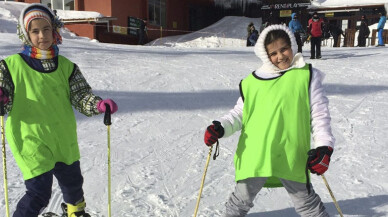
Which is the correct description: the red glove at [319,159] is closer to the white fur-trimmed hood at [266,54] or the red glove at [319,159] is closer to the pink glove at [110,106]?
the white fur-trimmed hood at [266,54]

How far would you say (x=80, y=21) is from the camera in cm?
1717

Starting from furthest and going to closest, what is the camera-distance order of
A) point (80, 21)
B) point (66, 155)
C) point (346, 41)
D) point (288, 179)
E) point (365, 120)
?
A: 1. point (346, 41)
2. point (80, 21)
3. point (365, 120)
4. point (66, 155)
5. point (288, 179)

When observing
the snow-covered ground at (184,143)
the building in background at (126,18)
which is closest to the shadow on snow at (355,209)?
the snow-covered ground at (184,143)

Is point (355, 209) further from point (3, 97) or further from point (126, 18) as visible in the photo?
point (126, 18)

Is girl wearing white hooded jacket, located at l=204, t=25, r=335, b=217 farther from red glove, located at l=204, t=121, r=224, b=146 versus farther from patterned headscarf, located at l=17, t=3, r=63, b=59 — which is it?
patterned headscarf, located at l=17, t=3, r=63, b=59

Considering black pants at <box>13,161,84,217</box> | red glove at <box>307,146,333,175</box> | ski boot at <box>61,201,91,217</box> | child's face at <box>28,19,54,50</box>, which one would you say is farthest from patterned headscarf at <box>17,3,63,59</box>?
red glove at <box>307,146,333,175</box>

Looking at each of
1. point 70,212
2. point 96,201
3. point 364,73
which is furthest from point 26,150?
point 364,73

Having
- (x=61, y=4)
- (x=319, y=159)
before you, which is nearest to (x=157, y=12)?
(x=61, y=4)

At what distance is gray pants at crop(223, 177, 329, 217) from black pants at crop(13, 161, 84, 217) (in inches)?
39.7

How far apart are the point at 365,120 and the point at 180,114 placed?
9.12 feet

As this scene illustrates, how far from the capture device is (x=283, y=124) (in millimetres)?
2125

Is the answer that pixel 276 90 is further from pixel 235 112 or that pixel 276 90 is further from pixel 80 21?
pixel 80 21

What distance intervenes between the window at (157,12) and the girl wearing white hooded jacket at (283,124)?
65.3 feet

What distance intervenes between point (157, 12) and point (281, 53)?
812 inches
